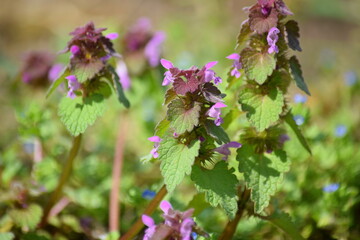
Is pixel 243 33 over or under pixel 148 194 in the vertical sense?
over

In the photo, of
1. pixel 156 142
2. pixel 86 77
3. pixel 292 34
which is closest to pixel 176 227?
pixel 156 142

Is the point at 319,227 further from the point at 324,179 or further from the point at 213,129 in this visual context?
the point at 213,129

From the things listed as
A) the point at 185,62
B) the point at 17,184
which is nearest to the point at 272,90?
the point at 17,184

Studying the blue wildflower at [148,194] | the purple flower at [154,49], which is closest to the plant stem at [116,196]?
the blue wildflower at [148,194]

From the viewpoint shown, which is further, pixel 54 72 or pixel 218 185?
pixel 54 72

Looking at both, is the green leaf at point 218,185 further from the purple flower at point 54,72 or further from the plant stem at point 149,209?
the purple flower at point 54,72

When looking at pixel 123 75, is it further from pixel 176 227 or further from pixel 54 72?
pixel 176 227

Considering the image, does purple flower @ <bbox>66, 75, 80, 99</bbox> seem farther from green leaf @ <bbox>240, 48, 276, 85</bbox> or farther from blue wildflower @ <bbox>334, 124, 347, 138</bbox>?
blue wildflower @ <bbox>334, 124, 347, 138</bbox>
